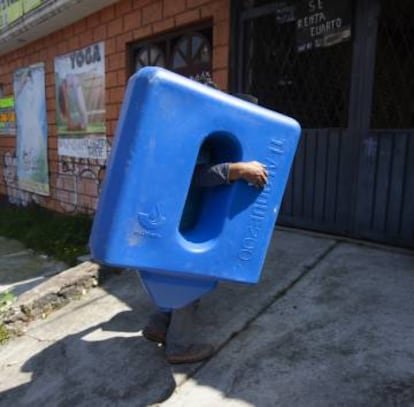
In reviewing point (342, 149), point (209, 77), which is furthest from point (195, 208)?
point (209, 77)

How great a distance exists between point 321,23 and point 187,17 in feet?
5.27

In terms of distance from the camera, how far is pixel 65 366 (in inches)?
90.1

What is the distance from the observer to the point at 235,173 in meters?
1.71

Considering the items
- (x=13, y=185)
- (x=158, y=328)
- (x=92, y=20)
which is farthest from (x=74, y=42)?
(x=158, y=328)

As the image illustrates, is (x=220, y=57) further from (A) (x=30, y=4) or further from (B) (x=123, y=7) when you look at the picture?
(A) (x=30, y=4)

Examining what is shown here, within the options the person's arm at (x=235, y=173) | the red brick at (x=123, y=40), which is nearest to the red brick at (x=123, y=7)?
the red brick at (x=123, y=40)

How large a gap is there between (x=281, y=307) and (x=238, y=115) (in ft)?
4.27

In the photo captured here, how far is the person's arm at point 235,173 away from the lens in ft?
5.60

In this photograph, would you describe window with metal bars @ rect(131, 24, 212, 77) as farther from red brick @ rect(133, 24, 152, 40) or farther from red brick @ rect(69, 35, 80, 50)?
red brick @ rect(69, 35, 80, 50)

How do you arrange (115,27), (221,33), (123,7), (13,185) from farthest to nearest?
(13,185)
(115,27)
(123,7)
(221,33)

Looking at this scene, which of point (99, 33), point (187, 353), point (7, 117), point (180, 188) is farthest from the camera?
point (7, 117)

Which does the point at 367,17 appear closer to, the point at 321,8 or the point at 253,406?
the point at 321,8

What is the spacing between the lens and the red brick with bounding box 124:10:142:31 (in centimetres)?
497

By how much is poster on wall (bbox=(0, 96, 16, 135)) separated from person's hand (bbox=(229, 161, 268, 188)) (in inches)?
304
